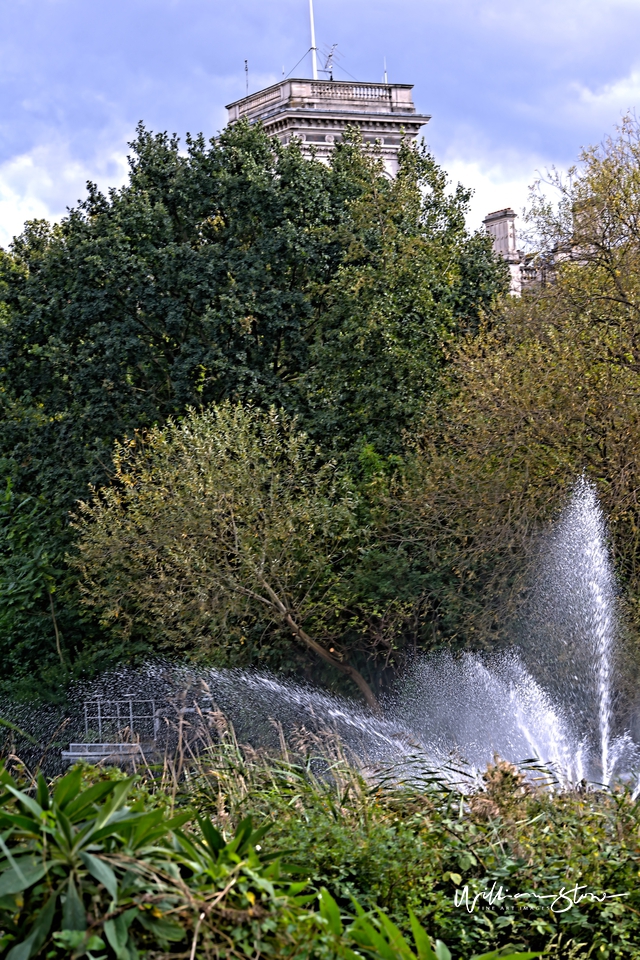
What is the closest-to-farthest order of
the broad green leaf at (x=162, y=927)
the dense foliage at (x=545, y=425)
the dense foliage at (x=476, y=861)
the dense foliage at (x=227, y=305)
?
1. the broad green leaf at (x=162, y=927)
2. the dense foliage at (x=476, y=861)
3. the dense foliage at (x=545, y=425)
4. the dense foliage at (x=227, y=305)

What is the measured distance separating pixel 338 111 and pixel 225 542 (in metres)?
25.2

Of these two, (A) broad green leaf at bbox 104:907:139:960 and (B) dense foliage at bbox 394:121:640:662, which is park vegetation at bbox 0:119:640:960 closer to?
(B) dense foliage at bbox 394:121:640:662

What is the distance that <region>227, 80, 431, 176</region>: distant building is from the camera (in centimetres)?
3716

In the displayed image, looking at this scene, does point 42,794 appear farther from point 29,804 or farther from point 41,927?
point 41,927

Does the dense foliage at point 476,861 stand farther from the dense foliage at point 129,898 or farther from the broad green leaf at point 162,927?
the broad green leaf at point 162,927

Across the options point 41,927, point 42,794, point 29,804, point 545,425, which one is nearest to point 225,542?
point 545,425

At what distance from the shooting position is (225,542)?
53.5 feet

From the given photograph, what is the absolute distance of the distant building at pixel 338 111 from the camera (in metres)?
37.2

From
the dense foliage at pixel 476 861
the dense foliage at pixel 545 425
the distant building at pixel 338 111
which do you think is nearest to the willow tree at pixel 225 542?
the dense foliage at pixel 545 425

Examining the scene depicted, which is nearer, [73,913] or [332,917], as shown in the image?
[73,913]

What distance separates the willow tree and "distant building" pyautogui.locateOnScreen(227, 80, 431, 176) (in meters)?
22.0

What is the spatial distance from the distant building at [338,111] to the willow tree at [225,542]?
72.2ft

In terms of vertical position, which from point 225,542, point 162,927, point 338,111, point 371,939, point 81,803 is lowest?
point 371,939

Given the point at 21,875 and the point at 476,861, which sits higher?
the point at 21,875
